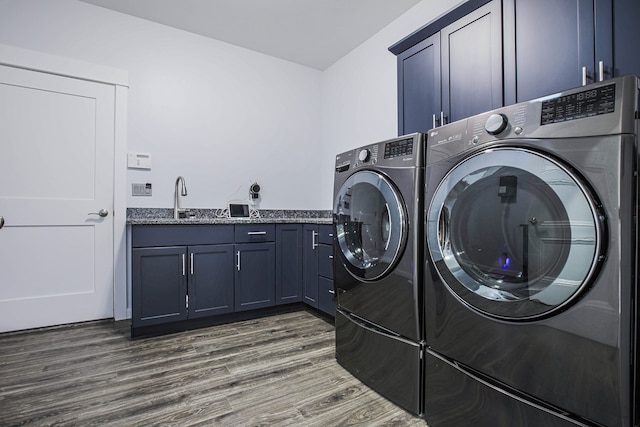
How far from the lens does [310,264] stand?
9.54 ft

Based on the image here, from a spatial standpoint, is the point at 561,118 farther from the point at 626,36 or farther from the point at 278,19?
the point at 278,19

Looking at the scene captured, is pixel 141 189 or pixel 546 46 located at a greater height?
pixel 546 46

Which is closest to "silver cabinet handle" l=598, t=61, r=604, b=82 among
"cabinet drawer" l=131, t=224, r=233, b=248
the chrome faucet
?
"cabinet drawer" l=131, t=224, r=233, b=248

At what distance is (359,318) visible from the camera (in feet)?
5.88

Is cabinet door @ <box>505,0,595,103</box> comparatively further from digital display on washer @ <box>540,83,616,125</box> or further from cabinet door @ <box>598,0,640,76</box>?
digital display on washer @ <box>540,83,616,125</box>

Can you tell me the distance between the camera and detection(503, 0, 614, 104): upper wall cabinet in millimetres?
1248

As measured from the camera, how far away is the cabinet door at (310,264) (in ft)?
9.31

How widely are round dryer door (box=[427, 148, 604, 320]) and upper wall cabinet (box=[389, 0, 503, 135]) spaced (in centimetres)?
69

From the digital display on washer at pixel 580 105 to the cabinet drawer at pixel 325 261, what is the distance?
5.97 ft

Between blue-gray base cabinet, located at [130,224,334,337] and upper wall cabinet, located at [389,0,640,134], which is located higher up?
upper wall cabinet, located at [389,0,640,134]

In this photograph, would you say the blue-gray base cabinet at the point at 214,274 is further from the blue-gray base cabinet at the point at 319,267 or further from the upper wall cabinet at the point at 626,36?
the upper wall cabinet at the point at 626,36

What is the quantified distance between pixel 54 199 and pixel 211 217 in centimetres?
122

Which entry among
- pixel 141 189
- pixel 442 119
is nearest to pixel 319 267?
pixel 442 119

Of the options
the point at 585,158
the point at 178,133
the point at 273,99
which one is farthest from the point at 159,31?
the point at 585,158
